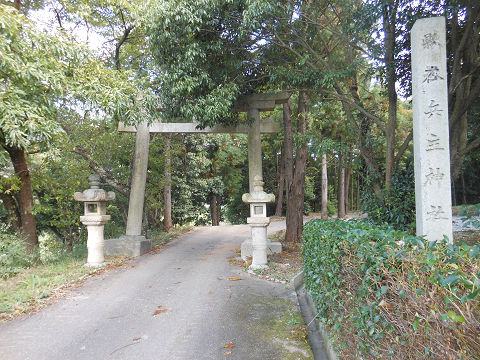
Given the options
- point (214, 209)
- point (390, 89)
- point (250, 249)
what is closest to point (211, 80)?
point (390, 89)

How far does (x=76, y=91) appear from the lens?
542 centimetres

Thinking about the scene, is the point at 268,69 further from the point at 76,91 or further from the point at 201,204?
the point at 201,204

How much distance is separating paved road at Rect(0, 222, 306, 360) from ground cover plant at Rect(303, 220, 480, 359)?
1.09 m

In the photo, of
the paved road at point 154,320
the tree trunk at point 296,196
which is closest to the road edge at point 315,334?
the paved road at point 154,320

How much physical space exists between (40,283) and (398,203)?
6502mm

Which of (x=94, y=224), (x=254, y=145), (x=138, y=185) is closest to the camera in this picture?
(x=94, y=224)

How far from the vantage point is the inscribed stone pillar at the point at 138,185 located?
822 centimetres

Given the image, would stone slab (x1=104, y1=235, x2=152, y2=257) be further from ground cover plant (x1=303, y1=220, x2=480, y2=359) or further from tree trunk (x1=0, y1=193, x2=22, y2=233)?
ground cover plant (x1=303, y1=220, x2=480, y2=359)

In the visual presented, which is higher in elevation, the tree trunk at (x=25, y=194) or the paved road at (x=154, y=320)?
the tree trunk at (x=25, y=194)

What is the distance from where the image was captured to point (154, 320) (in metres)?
3.81

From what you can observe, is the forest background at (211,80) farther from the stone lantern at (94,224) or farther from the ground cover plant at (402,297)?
the ground cover plant at (402,297)

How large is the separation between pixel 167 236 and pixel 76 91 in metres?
7.07

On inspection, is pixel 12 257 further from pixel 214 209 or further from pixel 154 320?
pixel 214 209

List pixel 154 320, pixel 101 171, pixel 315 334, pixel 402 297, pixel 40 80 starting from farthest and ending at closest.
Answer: pixel 101 171 < pixel 40 80 < pixel 154 320 < pixel 315 334 < pixel 402 297
